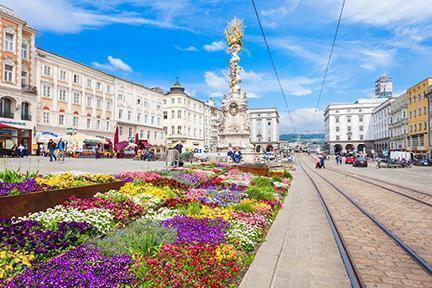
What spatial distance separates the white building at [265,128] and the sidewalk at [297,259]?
125423 mm

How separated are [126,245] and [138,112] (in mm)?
58415

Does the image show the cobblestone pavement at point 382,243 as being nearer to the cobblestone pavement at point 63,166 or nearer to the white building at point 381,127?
the cobblestone pavement at point 63,166

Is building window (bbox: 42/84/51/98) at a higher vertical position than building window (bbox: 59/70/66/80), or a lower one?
lower

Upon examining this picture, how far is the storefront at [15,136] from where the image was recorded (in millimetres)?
33381

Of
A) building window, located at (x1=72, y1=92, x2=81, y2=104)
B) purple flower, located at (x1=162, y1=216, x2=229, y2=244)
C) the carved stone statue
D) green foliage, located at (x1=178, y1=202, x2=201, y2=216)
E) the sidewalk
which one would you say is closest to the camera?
the sidewalk

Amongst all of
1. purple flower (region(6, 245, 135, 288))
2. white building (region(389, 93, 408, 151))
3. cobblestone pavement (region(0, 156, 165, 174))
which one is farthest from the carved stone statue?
white building (region(389, 93, 408, 151))

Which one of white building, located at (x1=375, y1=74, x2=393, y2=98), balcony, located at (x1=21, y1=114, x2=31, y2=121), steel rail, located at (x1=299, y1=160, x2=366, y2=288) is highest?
white building, located at (x1=375, y1=74, x2=393, y2=98)

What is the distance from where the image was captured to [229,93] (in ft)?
114

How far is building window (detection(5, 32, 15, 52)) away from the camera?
1345 inches

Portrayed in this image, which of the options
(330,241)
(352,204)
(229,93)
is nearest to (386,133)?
(229,93)

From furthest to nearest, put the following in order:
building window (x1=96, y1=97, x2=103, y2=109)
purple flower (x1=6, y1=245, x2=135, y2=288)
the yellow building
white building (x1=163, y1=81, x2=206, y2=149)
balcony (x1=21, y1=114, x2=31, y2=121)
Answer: white building (x1=163, y1=81, x2=206, y2=149) < the yellow building < building window (x1=96, y1=97, x2=103, y2=109) < balcony (x1=21, y1=114, x2=31, y2=121) < purple flower (x1=6, y1=245, x2=135, y2=288)

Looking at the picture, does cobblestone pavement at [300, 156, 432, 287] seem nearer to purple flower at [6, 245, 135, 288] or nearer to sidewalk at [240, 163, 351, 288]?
sidewalk at [240, 163, 351, 288]

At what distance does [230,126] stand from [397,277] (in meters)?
29.1

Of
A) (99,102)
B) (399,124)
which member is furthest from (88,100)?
(399,124)
